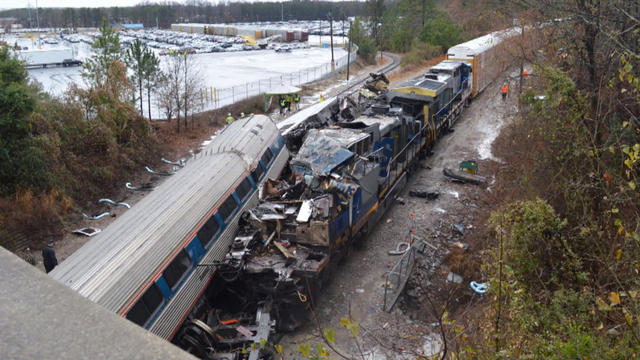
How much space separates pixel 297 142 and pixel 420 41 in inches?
1959

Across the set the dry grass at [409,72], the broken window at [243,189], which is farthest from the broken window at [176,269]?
the dry grass at [409,72]

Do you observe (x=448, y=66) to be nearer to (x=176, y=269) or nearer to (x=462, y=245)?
(x=462, y=245)

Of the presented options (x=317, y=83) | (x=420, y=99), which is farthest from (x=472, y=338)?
(x=317, y=83)

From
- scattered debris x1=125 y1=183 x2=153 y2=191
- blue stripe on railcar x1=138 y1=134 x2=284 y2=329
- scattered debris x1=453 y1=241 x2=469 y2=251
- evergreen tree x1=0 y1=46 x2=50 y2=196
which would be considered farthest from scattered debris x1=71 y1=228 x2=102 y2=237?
scattered debris x1=453 y1=241 x2=469 y2=251

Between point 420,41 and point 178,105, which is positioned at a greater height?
point 420,41

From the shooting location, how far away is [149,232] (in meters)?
10.0

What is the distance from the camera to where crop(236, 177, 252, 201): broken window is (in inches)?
549

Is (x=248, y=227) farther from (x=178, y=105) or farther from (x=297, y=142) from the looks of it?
(x=178, y=105)

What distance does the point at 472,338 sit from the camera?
7402 mm

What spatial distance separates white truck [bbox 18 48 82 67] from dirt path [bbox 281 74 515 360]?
62.1 metres

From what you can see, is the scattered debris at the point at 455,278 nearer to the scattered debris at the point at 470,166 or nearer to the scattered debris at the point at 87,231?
the scattered debris at the point at 470,166

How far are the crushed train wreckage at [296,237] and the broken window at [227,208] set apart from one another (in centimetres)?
42

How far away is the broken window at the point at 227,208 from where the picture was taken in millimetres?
12586

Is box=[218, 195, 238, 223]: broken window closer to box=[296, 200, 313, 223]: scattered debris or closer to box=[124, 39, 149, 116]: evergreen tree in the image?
box=[296, 200, 313, 223]: scattered debris
